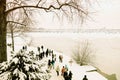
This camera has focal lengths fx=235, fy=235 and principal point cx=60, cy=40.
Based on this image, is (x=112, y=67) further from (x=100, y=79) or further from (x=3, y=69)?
(x=3, y=69)

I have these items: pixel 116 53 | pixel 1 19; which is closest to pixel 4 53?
pixel 1 19

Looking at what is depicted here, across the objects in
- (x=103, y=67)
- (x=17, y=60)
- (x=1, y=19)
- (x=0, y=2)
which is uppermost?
(x=0, y=2)

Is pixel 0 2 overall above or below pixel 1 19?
above

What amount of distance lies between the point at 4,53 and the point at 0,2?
1.81 metres

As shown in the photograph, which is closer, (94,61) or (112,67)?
(112,67)

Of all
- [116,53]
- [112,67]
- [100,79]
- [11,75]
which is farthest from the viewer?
[116,53]

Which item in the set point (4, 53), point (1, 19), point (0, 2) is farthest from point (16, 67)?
point (0, 2)

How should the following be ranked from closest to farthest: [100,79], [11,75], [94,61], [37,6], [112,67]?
[11,75] → [37,6] → [100,79] → [112,67] → [94,61]

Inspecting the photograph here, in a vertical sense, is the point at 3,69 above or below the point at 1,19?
below

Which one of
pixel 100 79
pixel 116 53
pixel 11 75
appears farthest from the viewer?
pixel 116 53

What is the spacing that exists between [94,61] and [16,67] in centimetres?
3216

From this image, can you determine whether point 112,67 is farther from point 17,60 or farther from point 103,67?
point 17,60

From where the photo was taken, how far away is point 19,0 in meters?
8.43

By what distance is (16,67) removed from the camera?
766 centimetres
